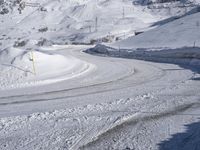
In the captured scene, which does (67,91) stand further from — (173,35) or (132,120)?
(173,35)

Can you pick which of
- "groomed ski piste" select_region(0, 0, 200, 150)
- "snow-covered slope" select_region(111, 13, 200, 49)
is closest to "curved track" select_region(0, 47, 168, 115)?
"groomed ski piste" select_region(0, 0, 200, 150)

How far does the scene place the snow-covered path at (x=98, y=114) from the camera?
1019cm

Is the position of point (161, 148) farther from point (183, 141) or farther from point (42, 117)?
point (42, 117)

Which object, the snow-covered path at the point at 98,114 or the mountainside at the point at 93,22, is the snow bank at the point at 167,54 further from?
the mountainside at the point at 93,22

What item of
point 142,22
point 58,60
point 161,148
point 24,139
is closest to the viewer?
point 161,148

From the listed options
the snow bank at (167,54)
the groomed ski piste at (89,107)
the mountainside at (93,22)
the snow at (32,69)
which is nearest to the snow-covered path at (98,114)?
the groomed ski piste at (89,107)

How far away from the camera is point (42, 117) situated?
12.6 m

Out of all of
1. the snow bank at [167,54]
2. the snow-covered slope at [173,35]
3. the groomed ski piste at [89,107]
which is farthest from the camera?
the snow-covered slope at [173,35]

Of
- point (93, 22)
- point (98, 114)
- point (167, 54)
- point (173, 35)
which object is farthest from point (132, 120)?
point (93, 22)

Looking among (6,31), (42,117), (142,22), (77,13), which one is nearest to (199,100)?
(42,117)

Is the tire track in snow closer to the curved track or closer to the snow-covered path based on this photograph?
the snow-covered path

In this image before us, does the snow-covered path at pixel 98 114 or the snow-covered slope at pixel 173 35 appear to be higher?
the snow-covered path at pixel 98 114

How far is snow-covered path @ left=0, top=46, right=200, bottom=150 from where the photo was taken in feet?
33.4

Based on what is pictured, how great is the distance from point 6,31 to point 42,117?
171 m
